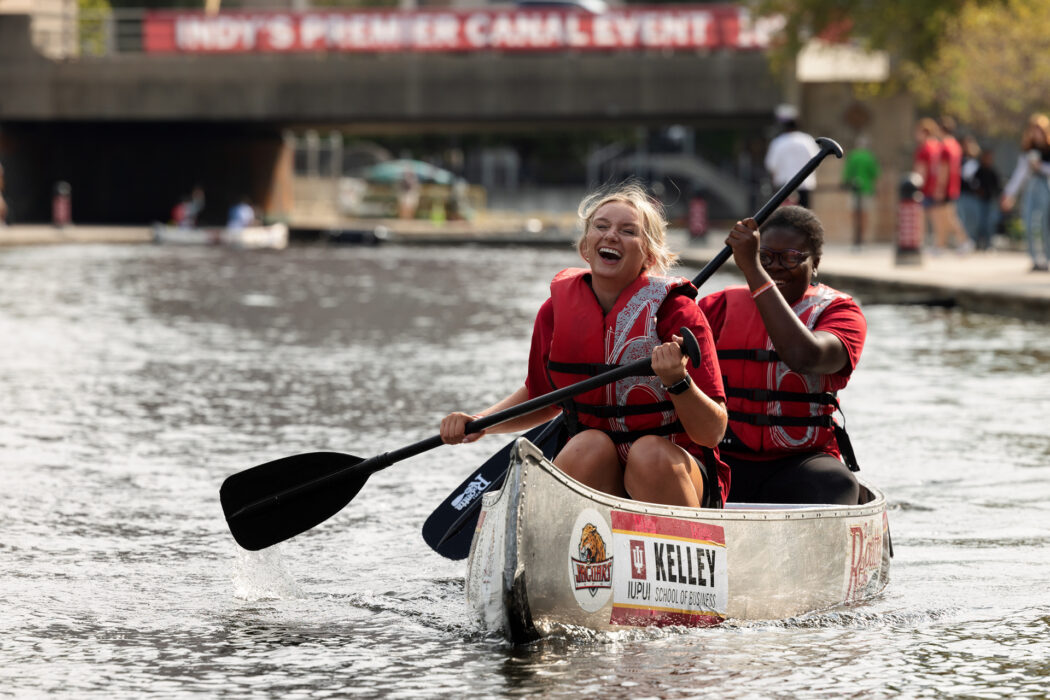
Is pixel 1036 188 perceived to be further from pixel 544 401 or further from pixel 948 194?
pixel 544 401

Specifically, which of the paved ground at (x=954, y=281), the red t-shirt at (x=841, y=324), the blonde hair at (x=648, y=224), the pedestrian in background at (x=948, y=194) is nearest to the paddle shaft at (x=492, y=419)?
the blonde hair at (x=648, y=224)

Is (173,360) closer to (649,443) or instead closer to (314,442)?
(314,442)

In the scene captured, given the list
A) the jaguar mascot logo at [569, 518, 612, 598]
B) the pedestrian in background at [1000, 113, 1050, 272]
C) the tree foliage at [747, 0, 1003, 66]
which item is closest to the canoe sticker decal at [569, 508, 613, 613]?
the jaguar mascot logo at [569, 518, 612, 598]

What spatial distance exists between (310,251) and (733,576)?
3181 centimetres

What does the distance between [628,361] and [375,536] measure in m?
2.08

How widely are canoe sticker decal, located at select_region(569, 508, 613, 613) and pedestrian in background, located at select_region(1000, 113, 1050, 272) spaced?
14.8m

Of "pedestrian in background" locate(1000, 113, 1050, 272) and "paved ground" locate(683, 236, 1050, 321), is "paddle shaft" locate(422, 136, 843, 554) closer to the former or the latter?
"paved ground" locate(683, 236, 1050, 321)

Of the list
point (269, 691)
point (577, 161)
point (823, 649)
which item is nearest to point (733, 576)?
point (823, 649)

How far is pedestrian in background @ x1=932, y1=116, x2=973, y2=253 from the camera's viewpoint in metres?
25.8

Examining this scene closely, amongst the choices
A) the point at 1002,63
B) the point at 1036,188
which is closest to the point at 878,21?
the point at 1002,63

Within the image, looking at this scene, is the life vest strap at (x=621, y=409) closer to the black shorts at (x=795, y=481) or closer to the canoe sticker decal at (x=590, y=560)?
the canoe sticker decal at (x=590, y=560)

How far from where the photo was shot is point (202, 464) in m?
9.12

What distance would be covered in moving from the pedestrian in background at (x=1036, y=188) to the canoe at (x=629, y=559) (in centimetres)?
1410

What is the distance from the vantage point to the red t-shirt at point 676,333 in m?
5.60
